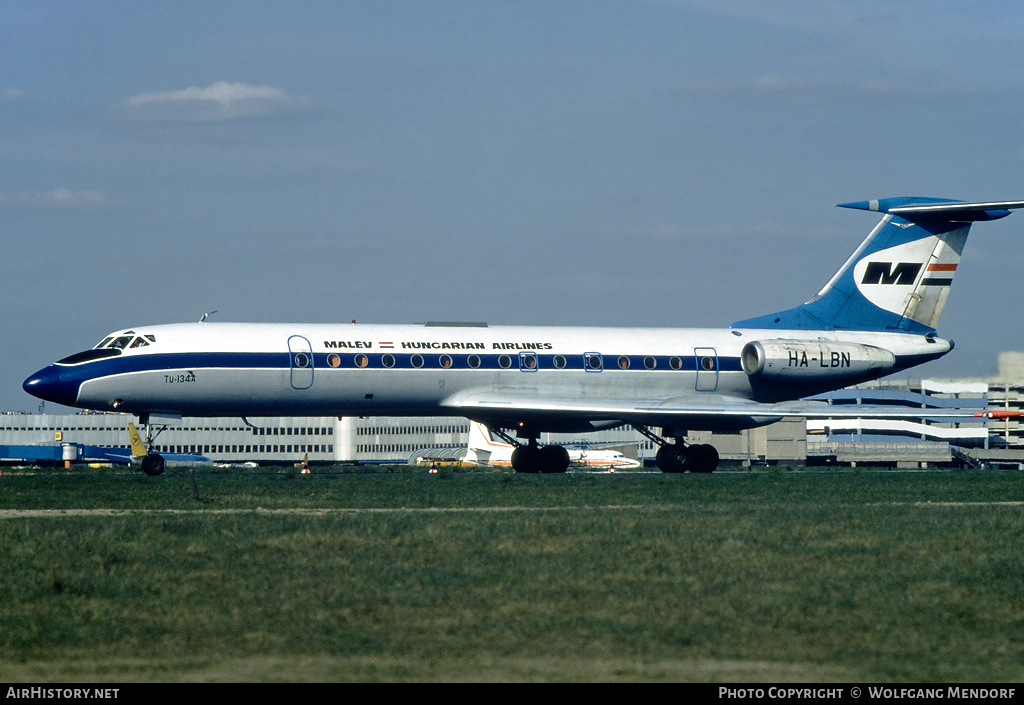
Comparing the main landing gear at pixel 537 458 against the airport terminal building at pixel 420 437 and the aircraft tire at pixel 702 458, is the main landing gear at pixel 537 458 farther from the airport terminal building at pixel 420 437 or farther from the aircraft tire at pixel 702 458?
the airport terminal building at pixel 420 437

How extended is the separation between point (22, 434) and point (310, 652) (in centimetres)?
9601

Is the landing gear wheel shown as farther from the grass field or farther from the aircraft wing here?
the grass field

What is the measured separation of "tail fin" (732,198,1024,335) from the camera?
4222cm

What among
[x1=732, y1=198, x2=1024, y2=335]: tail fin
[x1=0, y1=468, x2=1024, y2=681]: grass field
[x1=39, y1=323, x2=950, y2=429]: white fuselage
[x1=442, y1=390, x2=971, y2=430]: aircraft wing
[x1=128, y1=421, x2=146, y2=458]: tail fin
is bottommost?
[x1=0, y1=468, x2=1024, y2=681]: grass field

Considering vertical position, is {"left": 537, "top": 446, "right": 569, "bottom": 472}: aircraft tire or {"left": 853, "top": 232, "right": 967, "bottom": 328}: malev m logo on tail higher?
{"left": 853, "top": 232, "right": 967, "bottom": 328}: malev m logo on tail

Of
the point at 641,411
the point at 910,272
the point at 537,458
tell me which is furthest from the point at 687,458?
the point at 910,272

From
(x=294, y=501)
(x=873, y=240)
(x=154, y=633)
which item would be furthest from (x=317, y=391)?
(x=154, y=633)

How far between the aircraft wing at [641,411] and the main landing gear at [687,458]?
0.97 metres

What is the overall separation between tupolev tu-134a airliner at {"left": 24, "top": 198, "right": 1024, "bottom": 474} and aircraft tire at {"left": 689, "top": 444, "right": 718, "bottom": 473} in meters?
0.04

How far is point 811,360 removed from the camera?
40.4 metres

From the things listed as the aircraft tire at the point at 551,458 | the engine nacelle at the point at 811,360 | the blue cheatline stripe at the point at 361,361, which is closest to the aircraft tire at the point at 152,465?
the blue cheatline stripe at the point at 361,361

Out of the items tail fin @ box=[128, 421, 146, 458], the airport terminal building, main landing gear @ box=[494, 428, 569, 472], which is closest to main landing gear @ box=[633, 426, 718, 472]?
main landing gear @ box=[494, 428, 569, 472]

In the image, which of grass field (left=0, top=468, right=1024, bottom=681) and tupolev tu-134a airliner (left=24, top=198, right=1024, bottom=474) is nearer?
grass field (left=0, top=468, right=1024, bottom=681)

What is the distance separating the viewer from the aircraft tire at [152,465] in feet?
110
